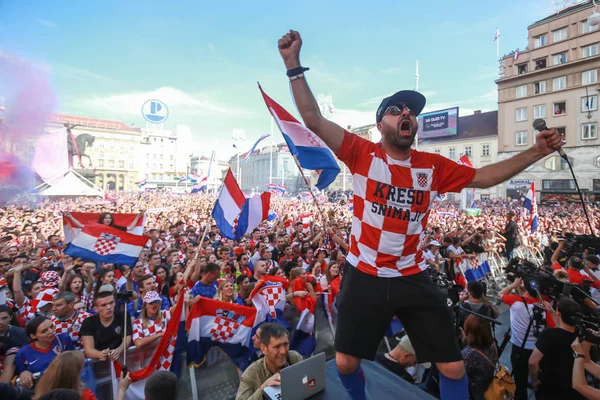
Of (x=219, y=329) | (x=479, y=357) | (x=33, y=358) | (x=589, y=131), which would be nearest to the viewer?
(x=479, y=357)

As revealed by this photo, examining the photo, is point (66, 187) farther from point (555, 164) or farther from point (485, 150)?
point (485, 150)

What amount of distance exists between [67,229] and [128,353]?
5071 mm

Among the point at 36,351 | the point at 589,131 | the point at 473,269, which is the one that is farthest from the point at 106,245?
the point at 589,131

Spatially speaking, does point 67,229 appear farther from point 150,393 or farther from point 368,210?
point 368,210

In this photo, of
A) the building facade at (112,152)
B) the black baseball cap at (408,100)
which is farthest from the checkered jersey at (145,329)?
the building facade at (112,152)

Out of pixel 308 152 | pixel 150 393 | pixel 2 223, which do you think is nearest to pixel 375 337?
pixel 150 393

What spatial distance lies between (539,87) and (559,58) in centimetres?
346

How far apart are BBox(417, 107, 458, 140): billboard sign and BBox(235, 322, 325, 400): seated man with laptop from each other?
57.2m

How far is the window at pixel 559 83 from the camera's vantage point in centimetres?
3756

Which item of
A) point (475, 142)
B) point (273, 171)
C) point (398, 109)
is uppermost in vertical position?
point (475, 142)

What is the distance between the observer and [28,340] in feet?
13.4

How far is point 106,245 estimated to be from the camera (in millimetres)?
6152

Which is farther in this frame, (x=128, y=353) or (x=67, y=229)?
(x=67, y=229)

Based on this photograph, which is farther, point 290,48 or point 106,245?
point 106,245
